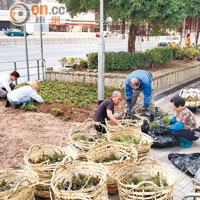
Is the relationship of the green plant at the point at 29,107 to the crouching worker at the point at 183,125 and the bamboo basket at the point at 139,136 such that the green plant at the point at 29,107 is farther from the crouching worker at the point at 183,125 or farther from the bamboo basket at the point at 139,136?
the crouching worker at the point at 183,125

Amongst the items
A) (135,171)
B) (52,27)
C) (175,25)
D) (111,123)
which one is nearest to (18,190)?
(135,171)

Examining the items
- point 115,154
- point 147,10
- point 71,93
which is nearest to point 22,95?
point 71,93

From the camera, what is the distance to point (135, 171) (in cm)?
377

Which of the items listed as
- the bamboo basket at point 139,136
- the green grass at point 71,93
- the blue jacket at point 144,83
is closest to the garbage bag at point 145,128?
the blue jacket at point 144,83

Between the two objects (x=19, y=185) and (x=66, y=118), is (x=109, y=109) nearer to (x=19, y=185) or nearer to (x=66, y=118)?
(x=66, y=118)

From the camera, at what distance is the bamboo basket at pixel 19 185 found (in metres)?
2.85

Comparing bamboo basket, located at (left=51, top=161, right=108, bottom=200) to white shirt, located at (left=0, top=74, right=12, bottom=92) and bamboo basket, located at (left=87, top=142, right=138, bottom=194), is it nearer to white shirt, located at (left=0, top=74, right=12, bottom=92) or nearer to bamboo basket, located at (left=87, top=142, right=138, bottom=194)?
Answer: bamboo basket, located at (left=87, top=142, right=138, bottom=194)

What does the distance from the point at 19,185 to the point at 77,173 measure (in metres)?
0.78

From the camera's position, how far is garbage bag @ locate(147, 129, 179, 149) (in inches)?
211

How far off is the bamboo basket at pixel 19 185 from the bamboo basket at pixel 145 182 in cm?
107

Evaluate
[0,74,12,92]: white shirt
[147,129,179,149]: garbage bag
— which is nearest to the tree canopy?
[0,74,12,92]: white shirt

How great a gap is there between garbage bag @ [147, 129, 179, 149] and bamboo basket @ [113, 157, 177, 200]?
1.55 metres

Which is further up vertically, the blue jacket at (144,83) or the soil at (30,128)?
the blue jacket at (144,83)

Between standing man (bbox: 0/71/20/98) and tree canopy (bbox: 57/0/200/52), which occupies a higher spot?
tree canopy (bbox: 57/0/200/52)
